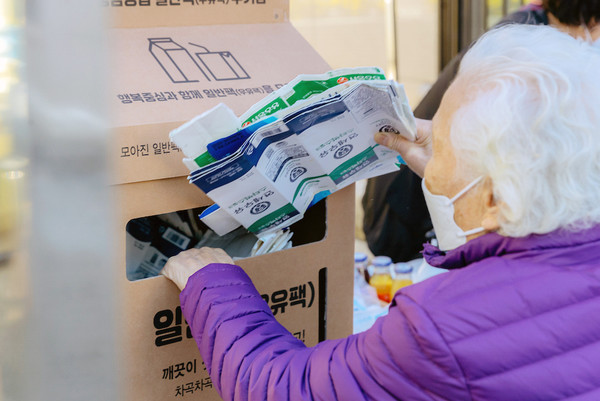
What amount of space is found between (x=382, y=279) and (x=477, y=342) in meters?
1.02

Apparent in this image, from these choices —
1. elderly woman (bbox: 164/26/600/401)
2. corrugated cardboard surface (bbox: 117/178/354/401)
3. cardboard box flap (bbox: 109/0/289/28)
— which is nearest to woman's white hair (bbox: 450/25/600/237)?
elderly woman (bbox: 164/26/600/401)

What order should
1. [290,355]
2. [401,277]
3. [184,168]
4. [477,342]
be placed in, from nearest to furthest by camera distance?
[477,342] < [290,355] < [184,168] < [401,277]

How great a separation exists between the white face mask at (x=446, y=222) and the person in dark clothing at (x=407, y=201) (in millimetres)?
855

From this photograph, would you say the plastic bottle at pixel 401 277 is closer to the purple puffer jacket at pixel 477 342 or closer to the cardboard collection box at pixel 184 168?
the cardboard collection box at pixel 184 168

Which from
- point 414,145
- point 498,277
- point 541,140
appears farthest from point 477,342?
point 414,145

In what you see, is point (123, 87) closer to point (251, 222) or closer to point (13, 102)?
point (251, 222)

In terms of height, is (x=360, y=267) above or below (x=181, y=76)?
below

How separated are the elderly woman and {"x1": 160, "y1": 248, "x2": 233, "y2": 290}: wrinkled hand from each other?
108 millimetres

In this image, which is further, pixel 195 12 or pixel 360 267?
pixel 360 267

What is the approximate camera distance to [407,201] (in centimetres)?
203

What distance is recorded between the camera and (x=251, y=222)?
1.15m

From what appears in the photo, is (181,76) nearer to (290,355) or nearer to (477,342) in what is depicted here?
(290,355)

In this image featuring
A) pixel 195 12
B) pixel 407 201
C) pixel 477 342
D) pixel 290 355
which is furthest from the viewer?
pixel 407 201

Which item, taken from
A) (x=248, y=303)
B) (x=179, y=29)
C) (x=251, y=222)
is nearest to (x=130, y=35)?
(x=179, y=29)
